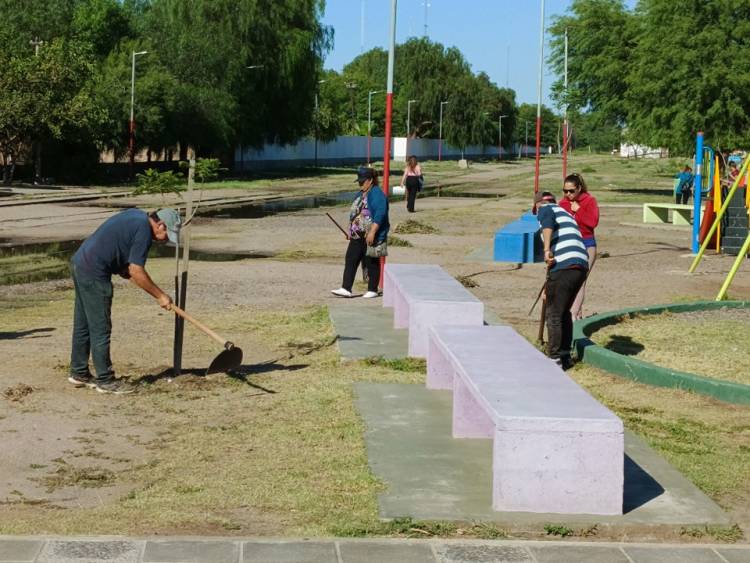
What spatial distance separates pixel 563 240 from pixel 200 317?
4817 mm

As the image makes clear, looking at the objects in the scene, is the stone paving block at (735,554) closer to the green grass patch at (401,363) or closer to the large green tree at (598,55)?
the green grass patch at (401,363)

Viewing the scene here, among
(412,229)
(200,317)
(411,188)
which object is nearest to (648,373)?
(200,317)

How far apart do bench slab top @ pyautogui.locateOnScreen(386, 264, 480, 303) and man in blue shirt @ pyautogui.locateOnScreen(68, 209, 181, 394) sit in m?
2.84

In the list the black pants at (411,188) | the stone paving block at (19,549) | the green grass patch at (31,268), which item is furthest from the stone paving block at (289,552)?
the black pants at (411,188)

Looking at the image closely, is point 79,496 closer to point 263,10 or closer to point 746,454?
point 746,454

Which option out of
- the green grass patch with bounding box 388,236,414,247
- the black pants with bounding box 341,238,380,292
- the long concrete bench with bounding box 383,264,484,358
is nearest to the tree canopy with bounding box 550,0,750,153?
the green grass patch with bounding box 388,236,414,247

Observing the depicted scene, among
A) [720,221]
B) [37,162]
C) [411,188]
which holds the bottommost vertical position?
[720,221]

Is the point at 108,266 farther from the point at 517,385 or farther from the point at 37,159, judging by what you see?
the point at 37,159

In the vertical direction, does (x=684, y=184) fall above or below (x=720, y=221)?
above

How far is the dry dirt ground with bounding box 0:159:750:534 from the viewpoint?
746cm

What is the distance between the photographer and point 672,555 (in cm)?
586

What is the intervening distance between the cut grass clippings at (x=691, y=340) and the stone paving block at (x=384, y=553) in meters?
5.89

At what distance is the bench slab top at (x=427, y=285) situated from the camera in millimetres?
11734

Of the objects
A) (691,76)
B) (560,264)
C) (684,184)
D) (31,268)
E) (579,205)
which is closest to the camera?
(560,264)
